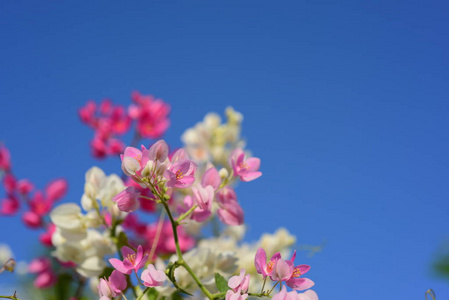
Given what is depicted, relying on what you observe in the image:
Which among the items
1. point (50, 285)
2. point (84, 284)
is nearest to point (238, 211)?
point (84, 284)

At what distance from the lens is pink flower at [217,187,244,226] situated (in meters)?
0.47

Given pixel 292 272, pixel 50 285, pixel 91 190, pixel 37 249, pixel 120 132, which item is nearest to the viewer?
pixel 292 272

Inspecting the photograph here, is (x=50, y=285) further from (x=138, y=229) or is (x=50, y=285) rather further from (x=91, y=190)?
(x=91, y=190)

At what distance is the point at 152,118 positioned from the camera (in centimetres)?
123

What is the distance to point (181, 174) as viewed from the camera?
0.38m

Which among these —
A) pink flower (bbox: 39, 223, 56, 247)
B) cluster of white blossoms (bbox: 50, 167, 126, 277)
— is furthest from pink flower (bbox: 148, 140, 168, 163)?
pink flower (bbox: 39, 223, 56, 247)

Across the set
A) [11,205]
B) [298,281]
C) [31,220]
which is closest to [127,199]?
[298,281]

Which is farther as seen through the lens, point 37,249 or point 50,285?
point 37,249

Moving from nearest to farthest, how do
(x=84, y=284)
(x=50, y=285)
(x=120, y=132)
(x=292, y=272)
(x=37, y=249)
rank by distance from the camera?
1. (x=292, y=272)
2. (x=84, y=284)
3. (x=50, y=285)
4. (x=120, y=132)
5. (x=37, y=249)

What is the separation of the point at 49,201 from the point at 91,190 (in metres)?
0.60

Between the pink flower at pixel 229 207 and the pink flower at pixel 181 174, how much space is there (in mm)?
95

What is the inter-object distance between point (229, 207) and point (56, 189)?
2.59ft

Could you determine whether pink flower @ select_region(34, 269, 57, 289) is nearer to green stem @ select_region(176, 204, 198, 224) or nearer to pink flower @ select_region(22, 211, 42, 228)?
pink flower @ select_region(22, 211, 42, 228)

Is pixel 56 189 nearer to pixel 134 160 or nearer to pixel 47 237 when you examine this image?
pixel 47 237
